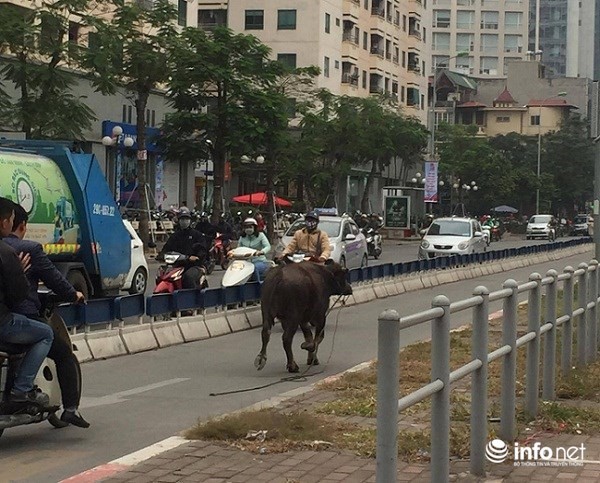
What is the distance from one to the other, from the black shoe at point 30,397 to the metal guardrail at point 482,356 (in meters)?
3.07

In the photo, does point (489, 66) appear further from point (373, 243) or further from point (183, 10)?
point (373, 243)

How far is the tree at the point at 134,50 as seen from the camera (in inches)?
1215

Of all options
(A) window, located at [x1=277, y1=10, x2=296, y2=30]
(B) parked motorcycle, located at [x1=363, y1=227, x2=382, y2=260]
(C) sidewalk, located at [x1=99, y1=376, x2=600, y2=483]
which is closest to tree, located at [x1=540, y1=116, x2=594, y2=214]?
(A) window, located at [x1=277, y1=10, x2=296, y2=30]

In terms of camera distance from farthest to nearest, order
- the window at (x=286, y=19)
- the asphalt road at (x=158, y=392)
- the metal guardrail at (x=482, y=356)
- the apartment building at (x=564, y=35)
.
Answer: the apartment building at (x=564, y=35) < the window at (x=286, y=19) < the asphalt road at (x=158, y=392) < the metal guardrail at (x=482, y=356)

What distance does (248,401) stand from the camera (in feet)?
37.2

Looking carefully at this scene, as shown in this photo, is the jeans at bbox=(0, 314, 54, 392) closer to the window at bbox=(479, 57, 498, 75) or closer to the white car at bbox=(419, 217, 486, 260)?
the white car at bbox=(419, 217, 486, 260)

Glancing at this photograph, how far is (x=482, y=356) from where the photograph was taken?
7875 millimetres

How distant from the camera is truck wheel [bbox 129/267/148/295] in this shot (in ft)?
76.4

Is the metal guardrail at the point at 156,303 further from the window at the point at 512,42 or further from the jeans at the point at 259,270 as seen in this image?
the window at the point at 512,42

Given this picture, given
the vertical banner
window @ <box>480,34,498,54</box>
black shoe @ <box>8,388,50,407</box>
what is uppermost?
window @ <box>480,34,498,54</box>

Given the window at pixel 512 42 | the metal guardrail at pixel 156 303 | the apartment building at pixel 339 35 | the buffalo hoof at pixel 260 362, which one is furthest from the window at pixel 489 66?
the buffalo hoof at pixel 260 362

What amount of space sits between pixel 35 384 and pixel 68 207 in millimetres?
10143

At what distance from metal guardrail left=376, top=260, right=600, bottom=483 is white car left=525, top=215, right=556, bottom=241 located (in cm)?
6631

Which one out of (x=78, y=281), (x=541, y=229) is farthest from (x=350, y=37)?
(x=78, y=281)
